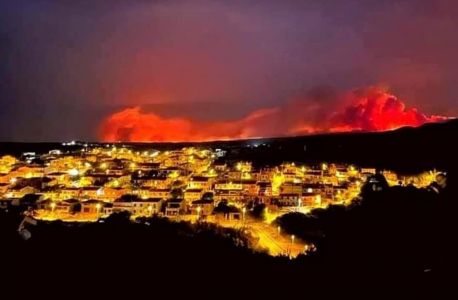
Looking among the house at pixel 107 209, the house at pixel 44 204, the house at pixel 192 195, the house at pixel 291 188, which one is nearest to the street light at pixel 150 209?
the house at pixel 107 209

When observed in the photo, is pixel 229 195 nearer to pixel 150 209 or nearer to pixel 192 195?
pixel 192 195

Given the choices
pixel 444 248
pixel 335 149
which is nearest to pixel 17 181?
pixel 444 248

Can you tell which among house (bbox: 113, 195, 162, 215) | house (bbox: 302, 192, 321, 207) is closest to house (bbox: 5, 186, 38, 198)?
house (bbox: 113, 195, 162, 215)

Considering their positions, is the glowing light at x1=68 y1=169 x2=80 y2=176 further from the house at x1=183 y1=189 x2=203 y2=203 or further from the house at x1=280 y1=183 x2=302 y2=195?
the house at x1=280 y1=183 x2=302 y2=195

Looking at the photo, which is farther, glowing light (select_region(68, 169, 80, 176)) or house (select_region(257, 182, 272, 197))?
glowing light (select_region(68, 169, 80, 176))

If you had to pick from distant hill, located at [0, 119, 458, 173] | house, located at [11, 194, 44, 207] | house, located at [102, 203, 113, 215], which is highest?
distant hill, located at [0, 119, 458, 173]

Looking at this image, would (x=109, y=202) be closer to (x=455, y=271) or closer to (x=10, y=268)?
(x=10, y=268)

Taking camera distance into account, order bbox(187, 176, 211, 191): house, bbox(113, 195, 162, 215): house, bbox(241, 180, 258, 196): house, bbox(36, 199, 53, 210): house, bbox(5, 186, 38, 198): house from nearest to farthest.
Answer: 1. bbox(113, 195, 162, 215): house
2. bbox(36, 199, 53, 210): house
3. bbox(241, 180, 258, 196): house
4. bbox(5, 186, 38, 198): house
5. bbox(187, 176, 211, 191): house
